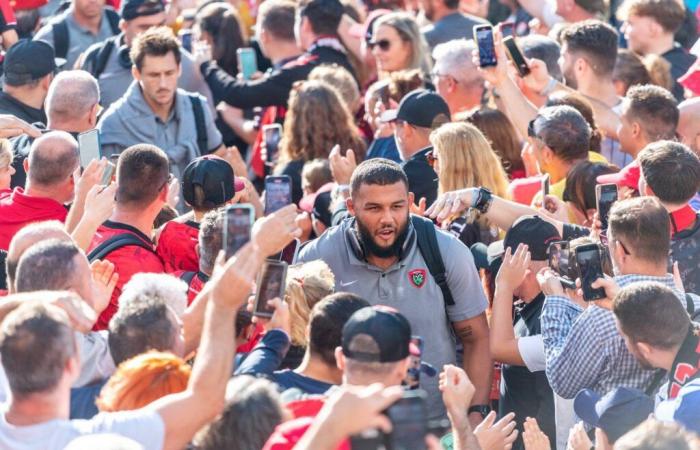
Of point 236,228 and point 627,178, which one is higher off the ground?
point 236,228

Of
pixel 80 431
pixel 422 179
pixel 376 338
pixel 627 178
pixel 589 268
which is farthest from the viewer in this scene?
pixel 422 179

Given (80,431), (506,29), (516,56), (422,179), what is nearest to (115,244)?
(422,179)

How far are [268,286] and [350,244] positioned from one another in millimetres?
1254

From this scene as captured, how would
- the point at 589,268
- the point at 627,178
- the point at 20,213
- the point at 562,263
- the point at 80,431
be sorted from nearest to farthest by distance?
the point at 80,431 → the point at 589,268 → the point at 562,263 → the point at 627,178 → the point at 20,213

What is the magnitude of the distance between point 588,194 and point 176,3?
241 inches

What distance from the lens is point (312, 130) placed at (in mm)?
8555

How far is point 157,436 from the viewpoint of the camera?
4.25m

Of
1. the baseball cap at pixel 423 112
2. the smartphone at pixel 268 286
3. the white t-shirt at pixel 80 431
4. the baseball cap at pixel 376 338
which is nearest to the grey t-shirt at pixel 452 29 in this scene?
the baseball cap at pixel 423 112

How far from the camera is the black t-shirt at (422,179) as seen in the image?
7512mm

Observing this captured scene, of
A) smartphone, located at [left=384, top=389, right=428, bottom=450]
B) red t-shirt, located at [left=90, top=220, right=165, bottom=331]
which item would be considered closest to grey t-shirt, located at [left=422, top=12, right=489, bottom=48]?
red t-shirt, located at [left=90, top=220, right=165, bottom=331]

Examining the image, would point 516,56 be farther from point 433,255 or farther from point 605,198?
point 433,255

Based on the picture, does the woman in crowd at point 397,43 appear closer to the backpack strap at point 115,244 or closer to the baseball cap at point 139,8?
the baseball cap at point 139,8

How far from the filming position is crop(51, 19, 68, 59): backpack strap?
34.0 feet


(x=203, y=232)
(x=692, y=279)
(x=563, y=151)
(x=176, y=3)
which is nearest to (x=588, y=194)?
(x=563, y=151)
